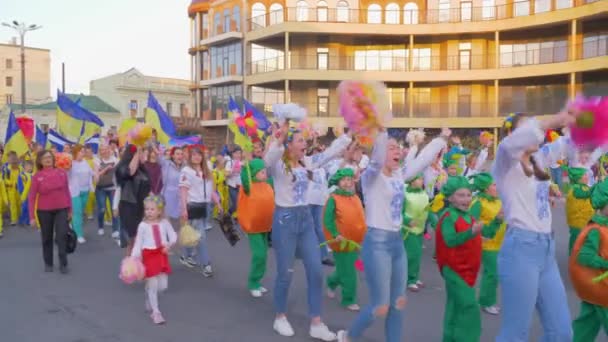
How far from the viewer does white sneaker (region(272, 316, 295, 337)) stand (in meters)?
5.43

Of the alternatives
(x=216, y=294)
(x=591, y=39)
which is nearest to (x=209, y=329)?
(x=216, y=294)

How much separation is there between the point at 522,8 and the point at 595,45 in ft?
15.8

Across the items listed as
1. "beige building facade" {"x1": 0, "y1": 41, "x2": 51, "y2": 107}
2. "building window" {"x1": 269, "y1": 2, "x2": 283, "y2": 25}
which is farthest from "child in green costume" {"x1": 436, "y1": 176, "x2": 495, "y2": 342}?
"beige building facade" {"x1": 0, "y1": 41, "x2": 51, "y2": 107}

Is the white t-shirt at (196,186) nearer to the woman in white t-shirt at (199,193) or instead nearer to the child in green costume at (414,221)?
the woman in white t-shirt at (199,193)

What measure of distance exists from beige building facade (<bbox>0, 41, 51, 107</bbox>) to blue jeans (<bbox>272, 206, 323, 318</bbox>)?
7499 centimetres

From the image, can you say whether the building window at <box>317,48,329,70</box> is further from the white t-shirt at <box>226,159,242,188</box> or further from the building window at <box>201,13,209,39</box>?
the white t-shirt at <box>226,159,242,188</box>

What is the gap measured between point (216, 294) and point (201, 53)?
39535 millimetres

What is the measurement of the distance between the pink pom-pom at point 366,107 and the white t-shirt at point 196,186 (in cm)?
418

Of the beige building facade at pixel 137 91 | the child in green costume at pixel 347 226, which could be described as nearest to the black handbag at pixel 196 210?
the child in green costume at pixel 347 226

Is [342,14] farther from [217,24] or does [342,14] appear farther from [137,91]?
[137,91]

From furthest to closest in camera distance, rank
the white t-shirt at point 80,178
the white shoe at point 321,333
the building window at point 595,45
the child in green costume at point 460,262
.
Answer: the building window at point 595,45 → the white t-shirt at point 80,178 → the white shoe at point 321,333 → the child in green costume at point 460,262

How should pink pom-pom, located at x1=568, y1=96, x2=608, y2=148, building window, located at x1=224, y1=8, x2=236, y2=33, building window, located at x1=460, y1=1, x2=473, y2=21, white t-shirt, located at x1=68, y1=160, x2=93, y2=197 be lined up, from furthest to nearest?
1. building window, located at x1=224, y1=8, x2=236, y2=33
2. building window, located at x1=460, y1=1, x2=473, y2=21
3. white t-shirt, located at x1=68, y1=160, x2=93, y2=197
4. pink pom-pom, located at x1=568, y1=96, x2=608, y2=148

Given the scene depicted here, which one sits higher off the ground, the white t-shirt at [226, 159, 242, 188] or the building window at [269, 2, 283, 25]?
the building window at [269, 2, 283, 25]

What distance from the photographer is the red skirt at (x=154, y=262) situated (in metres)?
5.95
